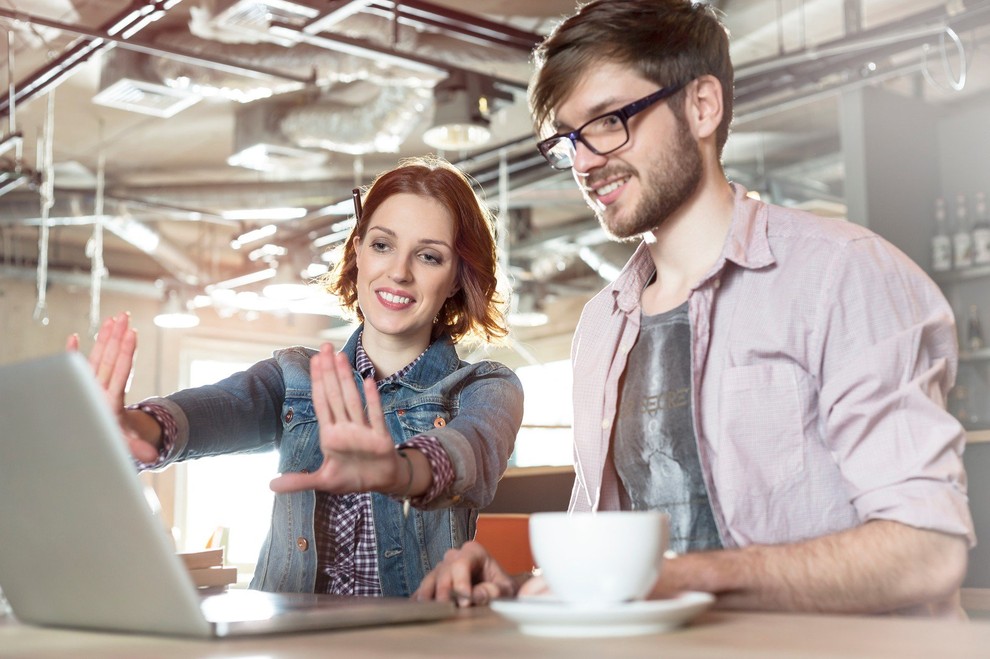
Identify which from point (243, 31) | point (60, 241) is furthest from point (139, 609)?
point (60, 241)

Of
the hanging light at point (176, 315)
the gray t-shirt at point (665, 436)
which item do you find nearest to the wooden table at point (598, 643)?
the gray t-shirt at point (665, 436)

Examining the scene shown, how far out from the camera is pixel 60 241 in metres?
9.11

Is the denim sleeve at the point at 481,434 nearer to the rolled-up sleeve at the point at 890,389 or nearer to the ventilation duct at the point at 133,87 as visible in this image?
the rolled-up sleeve at the point at 890,389

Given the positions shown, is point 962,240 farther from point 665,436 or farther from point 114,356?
point 114,356

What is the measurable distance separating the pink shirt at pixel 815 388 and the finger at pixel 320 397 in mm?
613

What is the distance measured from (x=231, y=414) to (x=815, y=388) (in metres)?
0.85

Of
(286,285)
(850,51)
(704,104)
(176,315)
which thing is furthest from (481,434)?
(176,315)

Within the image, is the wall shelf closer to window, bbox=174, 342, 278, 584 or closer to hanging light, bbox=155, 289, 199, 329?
hanging light, bbox=155, 289, 199, 329

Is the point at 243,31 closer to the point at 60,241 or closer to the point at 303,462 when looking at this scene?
the point at 303,462

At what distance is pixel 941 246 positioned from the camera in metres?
A: 4.86

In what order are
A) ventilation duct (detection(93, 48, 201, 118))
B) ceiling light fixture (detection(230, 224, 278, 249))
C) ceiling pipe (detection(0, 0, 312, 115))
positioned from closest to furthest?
Result: ceiling pipe (detection(0, 0, 312, 115)), ventilation duct (detection(93, 48, 201, 118)), ceiling light fixture (detection(230, 224, 278, 249))

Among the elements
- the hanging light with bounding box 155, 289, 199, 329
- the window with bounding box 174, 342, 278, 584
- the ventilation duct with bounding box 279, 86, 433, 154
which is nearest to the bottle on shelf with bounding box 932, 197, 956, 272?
the ventilation duct with bounding box 279, 86, 433, 154

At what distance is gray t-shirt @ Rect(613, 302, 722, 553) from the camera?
148cm

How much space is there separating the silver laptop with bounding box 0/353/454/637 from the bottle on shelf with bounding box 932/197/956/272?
4.47 meters
